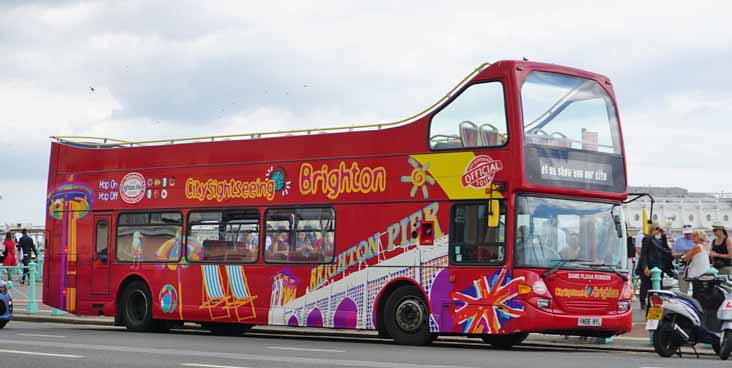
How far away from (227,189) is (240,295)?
6.13 ft

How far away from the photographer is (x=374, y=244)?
19156 millimetres

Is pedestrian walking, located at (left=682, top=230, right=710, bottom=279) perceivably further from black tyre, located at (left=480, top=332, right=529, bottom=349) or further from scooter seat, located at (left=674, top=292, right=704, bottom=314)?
black tyre, located at (left=480, top=332, right=529, bottom=349)

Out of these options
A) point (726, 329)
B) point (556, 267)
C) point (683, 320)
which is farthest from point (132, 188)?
point (726, 329)

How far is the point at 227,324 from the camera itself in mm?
22859

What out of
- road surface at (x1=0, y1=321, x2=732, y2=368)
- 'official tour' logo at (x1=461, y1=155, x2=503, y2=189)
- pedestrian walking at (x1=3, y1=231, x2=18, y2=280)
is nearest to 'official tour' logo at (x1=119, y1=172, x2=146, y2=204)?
road surface at (x1=0, y1=321, x2=732, y2=368)

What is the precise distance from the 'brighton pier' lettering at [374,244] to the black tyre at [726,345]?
445 centimetres

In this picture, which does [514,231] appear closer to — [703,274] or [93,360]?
[703,274]

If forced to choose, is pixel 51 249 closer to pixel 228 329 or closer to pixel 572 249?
pixel 228 329

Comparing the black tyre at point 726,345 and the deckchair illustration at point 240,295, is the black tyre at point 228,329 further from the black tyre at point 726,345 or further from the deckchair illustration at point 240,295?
the black tyre at point 726,345

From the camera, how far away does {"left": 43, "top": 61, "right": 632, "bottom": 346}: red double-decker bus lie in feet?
57.0

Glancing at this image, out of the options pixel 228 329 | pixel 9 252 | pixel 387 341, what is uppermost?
pixel 9 252

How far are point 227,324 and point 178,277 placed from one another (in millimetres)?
1403

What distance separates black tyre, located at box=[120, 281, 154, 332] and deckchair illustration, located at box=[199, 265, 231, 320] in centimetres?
145

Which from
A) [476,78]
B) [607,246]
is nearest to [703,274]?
[607,246]
